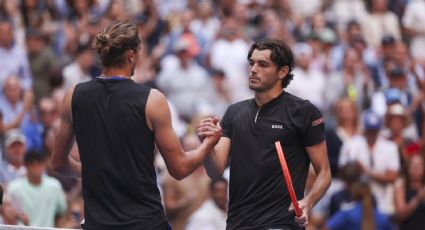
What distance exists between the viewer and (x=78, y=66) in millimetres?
16906

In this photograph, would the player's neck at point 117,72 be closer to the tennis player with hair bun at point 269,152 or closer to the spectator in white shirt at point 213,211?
the tennis player with hair bun at point 269,152

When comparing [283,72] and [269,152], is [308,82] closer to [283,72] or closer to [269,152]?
[283,72]

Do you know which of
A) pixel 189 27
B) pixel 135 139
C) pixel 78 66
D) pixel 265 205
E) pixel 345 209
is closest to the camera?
pixel 135 139

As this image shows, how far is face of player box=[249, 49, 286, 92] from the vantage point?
8.14 metres

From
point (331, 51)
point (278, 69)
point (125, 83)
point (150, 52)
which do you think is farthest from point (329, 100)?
point (125, 83)

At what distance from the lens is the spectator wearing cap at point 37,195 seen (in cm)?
1260

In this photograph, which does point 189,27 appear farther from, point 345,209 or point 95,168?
point 95,168

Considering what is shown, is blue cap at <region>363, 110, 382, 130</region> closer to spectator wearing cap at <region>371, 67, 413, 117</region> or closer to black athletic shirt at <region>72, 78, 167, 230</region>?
spectator wearing cap at <region>371, 67, 413, 117</region>

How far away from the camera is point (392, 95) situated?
16422 mm

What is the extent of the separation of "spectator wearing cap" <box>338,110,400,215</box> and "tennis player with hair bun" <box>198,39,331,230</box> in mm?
6598

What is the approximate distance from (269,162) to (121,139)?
119 cm

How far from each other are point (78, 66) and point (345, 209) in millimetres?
5044

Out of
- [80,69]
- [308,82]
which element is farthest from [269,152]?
[308,82]

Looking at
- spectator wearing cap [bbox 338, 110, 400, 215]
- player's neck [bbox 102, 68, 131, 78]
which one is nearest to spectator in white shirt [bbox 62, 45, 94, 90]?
spectator wearing cap [bbox 338, 110, 400, 215]
